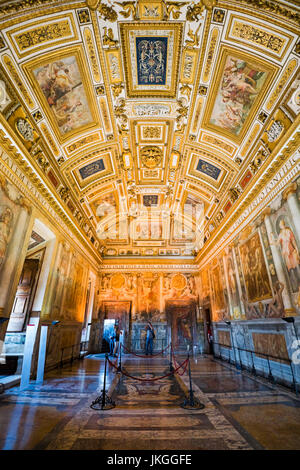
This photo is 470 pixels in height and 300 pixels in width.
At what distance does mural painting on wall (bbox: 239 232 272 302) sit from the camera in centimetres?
790

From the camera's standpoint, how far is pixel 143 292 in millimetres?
16453

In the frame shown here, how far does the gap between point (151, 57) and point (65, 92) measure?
305 cm

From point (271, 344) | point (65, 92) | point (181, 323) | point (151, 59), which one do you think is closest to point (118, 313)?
point (181, 323)

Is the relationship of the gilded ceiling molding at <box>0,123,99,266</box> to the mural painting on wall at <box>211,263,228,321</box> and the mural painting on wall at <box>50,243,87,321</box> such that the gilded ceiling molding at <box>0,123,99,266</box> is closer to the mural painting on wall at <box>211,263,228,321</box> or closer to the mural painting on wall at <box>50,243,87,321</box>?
the mural painting on wall at <box>50,243,87,321</box>

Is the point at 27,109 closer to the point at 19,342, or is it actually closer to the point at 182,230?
the point at 19,342

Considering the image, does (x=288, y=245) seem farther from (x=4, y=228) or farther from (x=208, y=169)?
(x=4, y=228)

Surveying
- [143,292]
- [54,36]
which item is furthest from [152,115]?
[143,292]

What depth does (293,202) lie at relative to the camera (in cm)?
643

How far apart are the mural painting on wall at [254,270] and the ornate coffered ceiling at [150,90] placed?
179cm

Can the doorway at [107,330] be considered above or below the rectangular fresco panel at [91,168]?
below

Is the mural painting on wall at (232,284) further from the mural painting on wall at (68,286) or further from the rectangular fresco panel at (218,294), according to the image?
the mural painting on wall at (68,286)

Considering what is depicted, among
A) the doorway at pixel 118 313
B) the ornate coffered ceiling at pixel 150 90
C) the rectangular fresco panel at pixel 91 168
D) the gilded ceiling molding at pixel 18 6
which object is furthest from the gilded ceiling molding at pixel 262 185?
the doorway at pixel 118 313

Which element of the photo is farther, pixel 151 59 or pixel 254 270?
pixel 254 270

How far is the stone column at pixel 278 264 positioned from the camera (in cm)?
652
